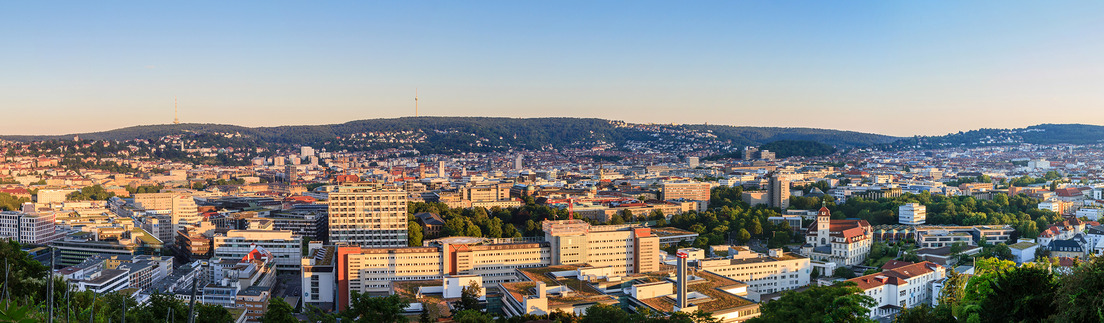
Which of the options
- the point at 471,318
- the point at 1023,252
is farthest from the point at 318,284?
the point at 1023,252

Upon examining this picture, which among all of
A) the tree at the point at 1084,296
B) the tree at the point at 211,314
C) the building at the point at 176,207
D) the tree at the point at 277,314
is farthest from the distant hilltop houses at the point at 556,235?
the tree at the point at 1084,296

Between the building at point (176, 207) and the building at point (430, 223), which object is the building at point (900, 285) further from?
the building at point (176, 207)

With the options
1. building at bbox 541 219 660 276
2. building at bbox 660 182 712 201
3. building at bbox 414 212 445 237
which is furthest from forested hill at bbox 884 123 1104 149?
building at bbox 541 219 660 276

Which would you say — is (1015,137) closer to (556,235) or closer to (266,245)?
(556,235)

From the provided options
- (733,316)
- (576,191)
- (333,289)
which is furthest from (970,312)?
(576,191)

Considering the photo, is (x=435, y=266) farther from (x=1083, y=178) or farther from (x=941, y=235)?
(x=1083, y=178)

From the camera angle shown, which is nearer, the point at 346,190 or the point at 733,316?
the point at 733,316
